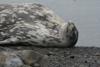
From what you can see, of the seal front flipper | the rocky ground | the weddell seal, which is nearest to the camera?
the rocky ground

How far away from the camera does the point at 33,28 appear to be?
5.68 m

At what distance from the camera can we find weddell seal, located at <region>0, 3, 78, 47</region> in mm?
5504

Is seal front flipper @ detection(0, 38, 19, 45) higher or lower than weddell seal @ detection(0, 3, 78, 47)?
lower

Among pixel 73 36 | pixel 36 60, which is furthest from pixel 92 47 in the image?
pixel 36 60

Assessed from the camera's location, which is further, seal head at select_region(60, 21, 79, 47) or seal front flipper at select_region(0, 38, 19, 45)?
seal head at select_region(60, 21, 79, 47)

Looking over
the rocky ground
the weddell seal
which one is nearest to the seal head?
the weddell seal

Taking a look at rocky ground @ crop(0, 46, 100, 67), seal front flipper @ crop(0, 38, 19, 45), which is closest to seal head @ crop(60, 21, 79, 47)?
rocky ground @ crop(0, 46, 100, 67)

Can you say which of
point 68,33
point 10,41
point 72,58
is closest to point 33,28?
point 10,41

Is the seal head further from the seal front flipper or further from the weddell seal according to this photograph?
the seal front flipper

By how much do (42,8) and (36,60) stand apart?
3110 millimetres

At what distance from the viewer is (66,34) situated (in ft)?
18.1

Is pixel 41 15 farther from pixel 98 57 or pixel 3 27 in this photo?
pixel 98 57

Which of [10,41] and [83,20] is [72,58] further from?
[83,20]

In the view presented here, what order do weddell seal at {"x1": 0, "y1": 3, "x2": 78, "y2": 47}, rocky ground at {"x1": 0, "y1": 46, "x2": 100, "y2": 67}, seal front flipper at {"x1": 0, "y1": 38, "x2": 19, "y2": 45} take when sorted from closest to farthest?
1. rocky ground at {"x1": 0, "y1": 46, "x2": 100, "y2": 67}
2. seal front flipper at {"x1": 0, "y1": 38, "x2": 19, "y2": 45}
3. weddell seal at {"x1": 0, "y1": 3, "x2": 78, "y2": 47}
